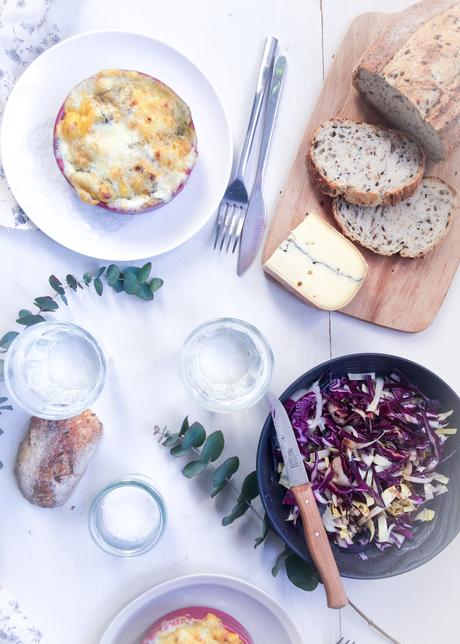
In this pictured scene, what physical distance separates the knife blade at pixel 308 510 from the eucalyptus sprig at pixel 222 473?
A: 14 centimetres

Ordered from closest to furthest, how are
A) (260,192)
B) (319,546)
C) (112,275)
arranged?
1. (319,546)
2. (112,275)
3. (260,192)

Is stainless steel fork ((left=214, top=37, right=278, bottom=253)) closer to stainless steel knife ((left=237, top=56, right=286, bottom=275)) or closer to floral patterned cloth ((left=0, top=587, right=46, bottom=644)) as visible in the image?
stainless steel knife ((left=237, top=56, right=286, bottom=275))

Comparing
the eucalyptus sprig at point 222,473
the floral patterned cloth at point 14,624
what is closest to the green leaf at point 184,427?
the eucalyptus sprig at point 222,473

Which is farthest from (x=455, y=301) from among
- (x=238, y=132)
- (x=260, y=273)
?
(x=238, y=132)

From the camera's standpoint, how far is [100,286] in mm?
1629

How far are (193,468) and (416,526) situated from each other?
1.72ft

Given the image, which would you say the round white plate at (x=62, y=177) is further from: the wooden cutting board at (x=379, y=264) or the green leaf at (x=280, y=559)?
the green leaf at (x=280, y=559)

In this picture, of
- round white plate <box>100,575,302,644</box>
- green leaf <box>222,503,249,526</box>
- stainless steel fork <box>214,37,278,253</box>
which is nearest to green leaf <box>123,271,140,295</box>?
stainless steel fork <box>214,37,278,253</box>

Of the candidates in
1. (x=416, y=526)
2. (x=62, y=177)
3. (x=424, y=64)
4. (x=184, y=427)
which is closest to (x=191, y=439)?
(x=184, y=427)

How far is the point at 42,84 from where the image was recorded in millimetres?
1603

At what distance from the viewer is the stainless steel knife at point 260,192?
1.70m

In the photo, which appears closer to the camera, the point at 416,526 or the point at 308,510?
the point at 308,510

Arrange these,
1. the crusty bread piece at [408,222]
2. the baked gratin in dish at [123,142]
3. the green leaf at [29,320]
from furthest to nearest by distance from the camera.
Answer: the crusty bread piece at [408,222] < the green leaf at [29,320] < the baked gratin in dish at [123,142]

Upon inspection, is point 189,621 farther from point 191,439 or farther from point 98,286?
point 98,286
